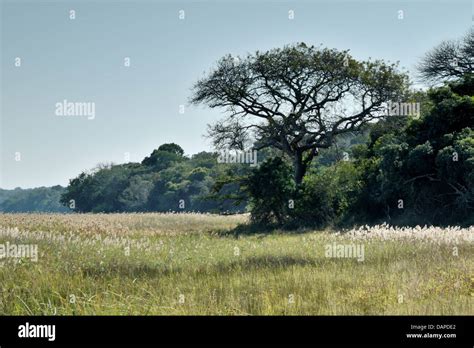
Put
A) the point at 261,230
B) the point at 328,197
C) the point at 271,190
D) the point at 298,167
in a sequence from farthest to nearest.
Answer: the point at 298,167, the point at 271,190, the point at 261,230, the point at 328,197

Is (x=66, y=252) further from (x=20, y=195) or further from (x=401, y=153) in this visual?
(x=20, y=195)

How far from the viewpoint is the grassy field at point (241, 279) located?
7.92 meters

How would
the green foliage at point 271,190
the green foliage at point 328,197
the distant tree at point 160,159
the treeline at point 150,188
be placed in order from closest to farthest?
1. the green foliage at point 328,197
2. the green foliage at point 271,190
3. the treeline at point 150,188
4. the distant tree at point 160,159

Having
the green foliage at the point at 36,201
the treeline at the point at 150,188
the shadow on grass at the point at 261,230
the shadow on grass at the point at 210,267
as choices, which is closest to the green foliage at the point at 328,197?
the shadow on grass at the point at 261,230

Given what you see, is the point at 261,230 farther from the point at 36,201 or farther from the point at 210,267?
the point at 36,201

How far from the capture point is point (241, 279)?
10414mm

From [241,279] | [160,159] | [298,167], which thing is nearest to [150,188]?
[160,159]

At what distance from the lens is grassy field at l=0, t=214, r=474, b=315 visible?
7.92 m

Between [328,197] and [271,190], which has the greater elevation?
[271,190]

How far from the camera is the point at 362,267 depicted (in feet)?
38.6

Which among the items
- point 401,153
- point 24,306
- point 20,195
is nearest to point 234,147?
point 401,153

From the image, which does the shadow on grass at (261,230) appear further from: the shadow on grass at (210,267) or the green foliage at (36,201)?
the green foliage at (36,201)

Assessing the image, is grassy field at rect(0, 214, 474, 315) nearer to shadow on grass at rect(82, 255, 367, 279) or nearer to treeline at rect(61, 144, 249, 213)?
shadow on grass at rect(82, 255, 367, 279)

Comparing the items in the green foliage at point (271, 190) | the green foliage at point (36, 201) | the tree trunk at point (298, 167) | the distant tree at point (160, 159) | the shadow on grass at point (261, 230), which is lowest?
the green foliage at point (36, 201)
